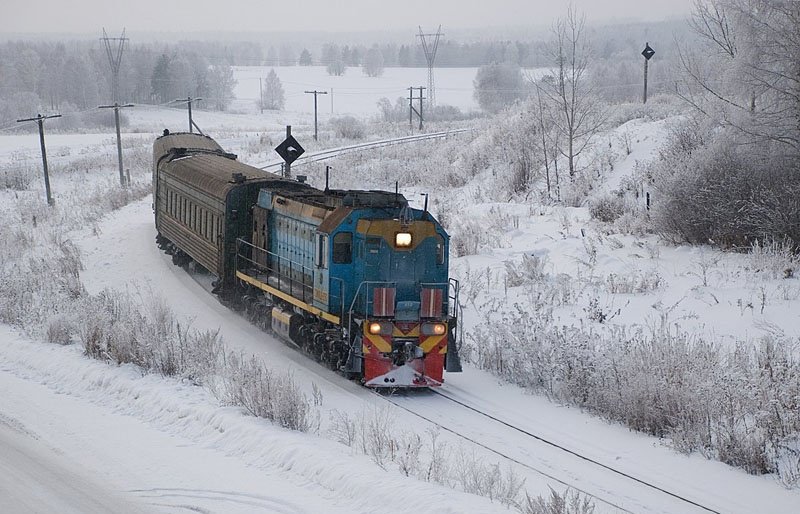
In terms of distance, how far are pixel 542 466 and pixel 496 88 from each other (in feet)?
332

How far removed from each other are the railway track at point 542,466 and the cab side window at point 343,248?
2363 millimetres

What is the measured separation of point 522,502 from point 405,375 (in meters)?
5.19

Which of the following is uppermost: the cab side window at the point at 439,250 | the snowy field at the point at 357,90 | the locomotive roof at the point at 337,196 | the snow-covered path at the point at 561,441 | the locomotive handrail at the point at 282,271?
the snowy field at the point at 357,90

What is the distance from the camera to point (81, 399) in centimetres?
1199

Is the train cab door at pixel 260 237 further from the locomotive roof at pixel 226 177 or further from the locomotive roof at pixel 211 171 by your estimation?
the locomotive roof at pixel 211 171

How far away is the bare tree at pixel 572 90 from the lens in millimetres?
30672

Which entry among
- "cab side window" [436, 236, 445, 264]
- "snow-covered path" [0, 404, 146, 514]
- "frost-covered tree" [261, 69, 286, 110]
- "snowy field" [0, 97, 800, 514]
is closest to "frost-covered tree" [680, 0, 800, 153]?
"snowy field" [0, 97, 800, 514]

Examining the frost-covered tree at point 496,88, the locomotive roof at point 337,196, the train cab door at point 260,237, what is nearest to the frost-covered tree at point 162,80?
the frost-covered tree at point 496,88

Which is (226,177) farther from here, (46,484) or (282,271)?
(46,484)

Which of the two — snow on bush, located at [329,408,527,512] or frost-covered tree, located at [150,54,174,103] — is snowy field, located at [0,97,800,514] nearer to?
snow on bush, located at [329,408,527,512]

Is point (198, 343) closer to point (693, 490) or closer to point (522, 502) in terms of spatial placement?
point (522, 502)

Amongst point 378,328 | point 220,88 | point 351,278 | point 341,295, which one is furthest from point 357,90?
point 378,328

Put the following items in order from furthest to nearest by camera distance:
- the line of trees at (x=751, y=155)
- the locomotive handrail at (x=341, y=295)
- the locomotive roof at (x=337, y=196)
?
the line of trees at (x=751, y=155) < the locomotive roof at (x=337, y=196) < the locomotive handrail at (x=341, y=295)

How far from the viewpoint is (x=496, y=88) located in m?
108
